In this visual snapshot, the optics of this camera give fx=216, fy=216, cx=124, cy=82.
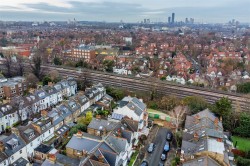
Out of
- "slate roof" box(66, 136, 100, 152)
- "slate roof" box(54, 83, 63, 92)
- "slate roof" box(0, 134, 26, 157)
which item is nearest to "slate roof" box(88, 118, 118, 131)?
"slate roof" box(66, 136, 100, 152)

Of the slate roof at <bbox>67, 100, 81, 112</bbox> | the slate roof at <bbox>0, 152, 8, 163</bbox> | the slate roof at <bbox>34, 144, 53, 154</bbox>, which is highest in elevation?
the slate roof at <bbox>67, 100, 81, 112</bbox>

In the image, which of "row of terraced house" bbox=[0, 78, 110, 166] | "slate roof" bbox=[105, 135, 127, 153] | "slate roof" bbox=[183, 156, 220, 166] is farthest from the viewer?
"row of terraced house" bbox=[0, 78, 110, 166]

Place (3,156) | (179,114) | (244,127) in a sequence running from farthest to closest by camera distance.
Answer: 1. (179,114)
2. (244,127)
3. (3,156)

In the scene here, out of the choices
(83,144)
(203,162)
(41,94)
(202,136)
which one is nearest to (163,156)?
(202,136)

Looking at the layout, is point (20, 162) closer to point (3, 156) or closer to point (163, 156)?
point (3, 156)

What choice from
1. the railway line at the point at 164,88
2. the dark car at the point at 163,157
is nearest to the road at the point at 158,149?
the dark car at the point at 163,157

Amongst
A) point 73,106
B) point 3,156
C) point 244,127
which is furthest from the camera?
point 73,106

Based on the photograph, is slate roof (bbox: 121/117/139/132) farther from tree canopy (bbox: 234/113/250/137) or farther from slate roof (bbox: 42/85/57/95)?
slate roof (bbox: 42/85/57/95)

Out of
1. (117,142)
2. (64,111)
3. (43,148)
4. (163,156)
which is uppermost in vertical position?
(64,111)

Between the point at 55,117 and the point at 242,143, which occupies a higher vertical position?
the point at 55,117
